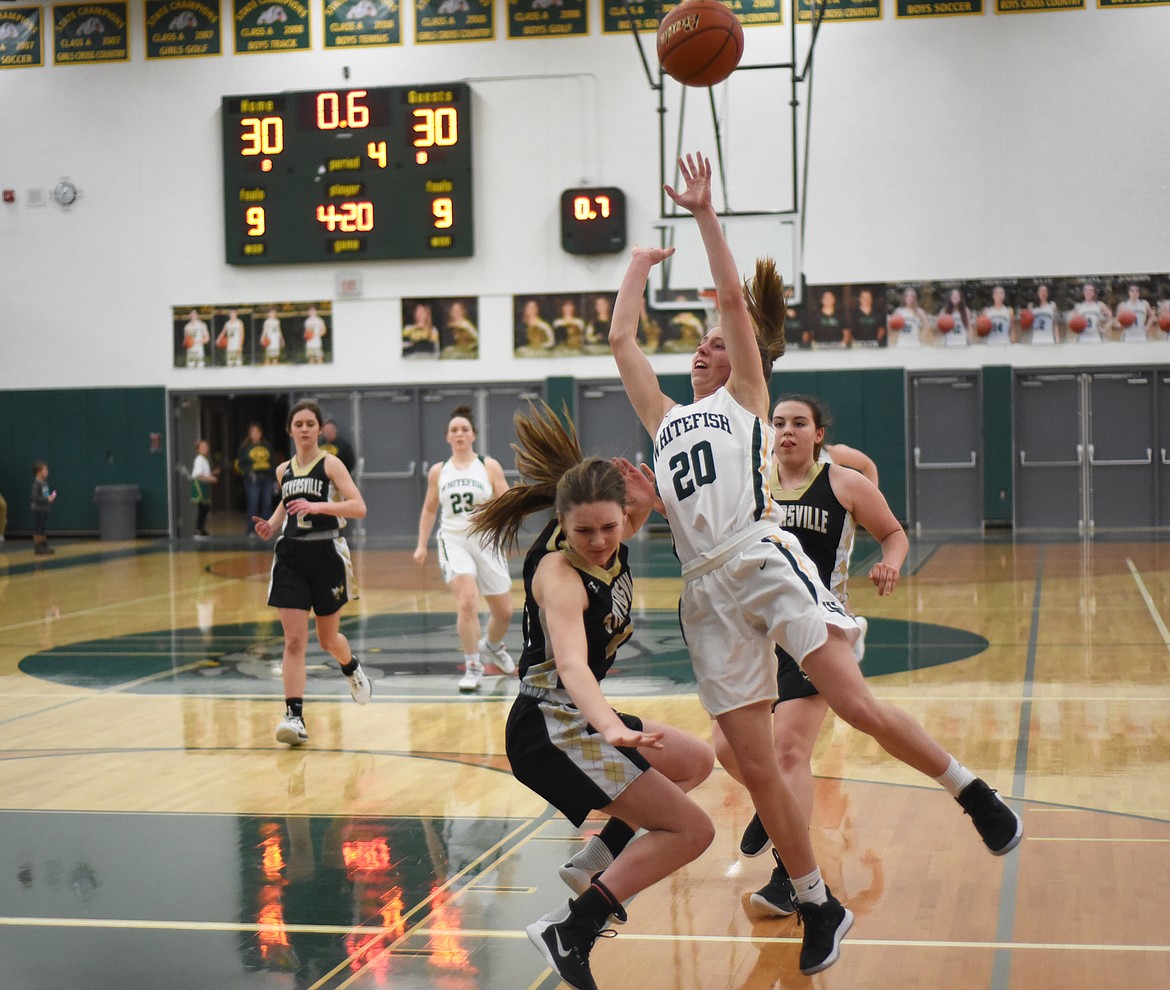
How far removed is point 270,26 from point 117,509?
771 centimetres

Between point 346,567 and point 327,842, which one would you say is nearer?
point 327,842

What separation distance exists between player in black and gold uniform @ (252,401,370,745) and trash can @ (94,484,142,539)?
49.8 ft

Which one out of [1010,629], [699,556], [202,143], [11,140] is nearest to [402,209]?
[202,143]

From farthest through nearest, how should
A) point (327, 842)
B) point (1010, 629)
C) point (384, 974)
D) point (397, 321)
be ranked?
point (397, 321) < point (1010, 629) < point (327, 842) < point (384, 974)

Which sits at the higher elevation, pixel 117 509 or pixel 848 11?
pixel 848 11

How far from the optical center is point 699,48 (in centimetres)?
691

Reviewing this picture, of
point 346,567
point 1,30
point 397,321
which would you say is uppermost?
point 1,30

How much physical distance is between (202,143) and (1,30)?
13.1 ft

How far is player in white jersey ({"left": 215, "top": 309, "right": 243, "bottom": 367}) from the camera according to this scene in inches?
854

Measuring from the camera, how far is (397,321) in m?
21.2

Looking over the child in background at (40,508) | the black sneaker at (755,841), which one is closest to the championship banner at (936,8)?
the child in background at (40,508)

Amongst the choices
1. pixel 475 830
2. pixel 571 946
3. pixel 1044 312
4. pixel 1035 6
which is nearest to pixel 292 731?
pixel 475 830

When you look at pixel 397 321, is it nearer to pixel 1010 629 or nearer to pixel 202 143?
pixel 202 143

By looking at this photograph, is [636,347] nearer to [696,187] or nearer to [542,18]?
[696,187]
